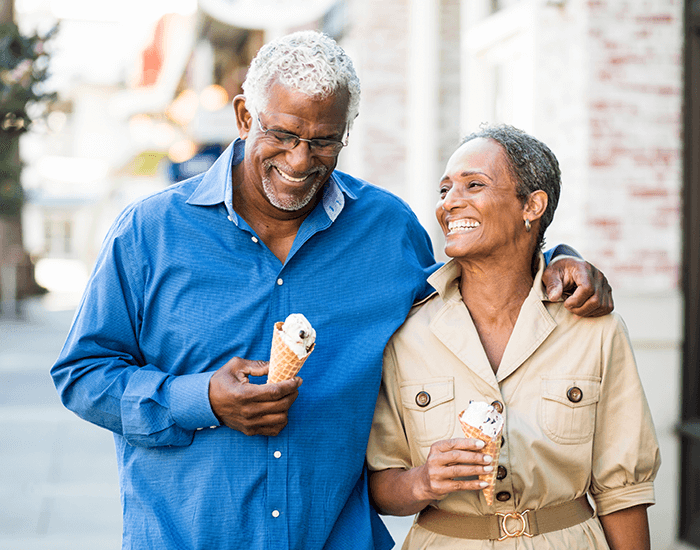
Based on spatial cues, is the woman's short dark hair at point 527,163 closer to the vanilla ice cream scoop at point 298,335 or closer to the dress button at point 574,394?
the dress button at point 574,394

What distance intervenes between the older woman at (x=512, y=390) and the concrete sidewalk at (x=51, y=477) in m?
3.10

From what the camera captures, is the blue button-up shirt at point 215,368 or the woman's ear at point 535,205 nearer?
the blue button-up shirt at point 215,368

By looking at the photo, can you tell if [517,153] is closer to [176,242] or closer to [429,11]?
[176,242]

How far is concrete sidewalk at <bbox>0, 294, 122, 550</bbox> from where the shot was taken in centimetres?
566

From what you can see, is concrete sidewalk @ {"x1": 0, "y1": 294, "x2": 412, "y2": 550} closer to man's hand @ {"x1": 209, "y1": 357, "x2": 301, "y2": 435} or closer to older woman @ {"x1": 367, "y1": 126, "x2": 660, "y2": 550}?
older woman @ {"x1": 367, "y1": 126, "x2": 660, "y2": 550}

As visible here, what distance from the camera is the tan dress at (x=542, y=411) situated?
2.39 metres

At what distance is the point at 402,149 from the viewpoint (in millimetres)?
9086

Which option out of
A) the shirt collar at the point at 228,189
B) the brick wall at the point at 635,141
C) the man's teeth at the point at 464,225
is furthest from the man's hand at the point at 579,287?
the brick wall at the point at 635,141

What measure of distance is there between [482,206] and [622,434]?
821 millimetres

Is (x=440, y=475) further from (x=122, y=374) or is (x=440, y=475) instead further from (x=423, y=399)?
(x=122, y=374)

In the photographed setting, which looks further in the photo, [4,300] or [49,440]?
[4,300]

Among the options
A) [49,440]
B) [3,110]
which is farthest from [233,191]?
[49,440]

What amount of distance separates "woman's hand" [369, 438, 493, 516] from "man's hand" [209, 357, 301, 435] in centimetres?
42

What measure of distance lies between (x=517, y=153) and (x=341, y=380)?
0.91 metres
